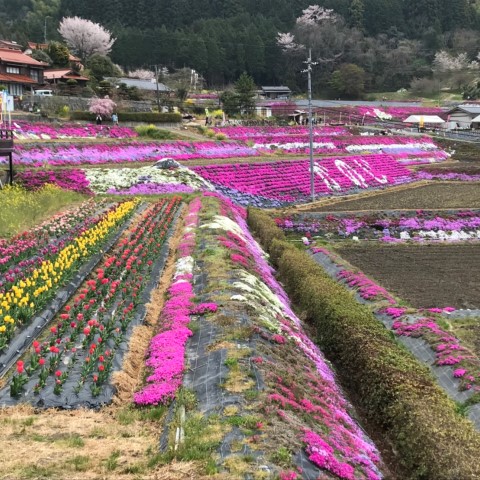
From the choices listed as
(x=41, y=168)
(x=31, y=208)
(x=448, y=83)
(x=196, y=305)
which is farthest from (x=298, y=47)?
(x=196, y=305)

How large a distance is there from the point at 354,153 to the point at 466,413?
47.1m

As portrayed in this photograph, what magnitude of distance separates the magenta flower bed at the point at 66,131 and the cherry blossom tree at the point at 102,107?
520 centimetres

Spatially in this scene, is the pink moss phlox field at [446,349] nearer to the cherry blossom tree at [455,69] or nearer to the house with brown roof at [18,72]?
the house with brown roof at [18,72]

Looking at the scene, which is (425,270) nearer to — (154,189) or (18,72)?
(154,189)

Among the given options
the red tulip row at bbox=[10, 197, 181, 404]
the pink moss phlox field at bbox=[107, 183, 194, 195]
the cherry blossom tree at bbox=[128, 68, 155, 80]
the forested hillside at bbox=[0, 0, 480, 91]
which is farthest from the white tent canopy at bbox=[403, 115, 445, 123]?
the red tulip row at bbox=[10, 197, 181, 404]

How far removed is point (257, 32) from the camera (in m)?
112

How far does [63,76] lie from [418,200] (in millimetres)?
46145

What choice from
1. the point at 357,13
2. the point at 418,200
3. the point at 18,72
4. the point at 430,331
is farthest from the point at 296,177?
the point at 357,13

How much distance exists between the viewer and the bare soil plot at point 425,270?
16391 mm

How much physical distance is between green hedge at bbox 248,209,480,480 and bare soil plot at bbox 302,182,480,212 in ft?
60.0

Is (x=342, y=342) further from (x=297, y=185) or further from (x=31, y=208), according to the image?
(x=297, y=185)

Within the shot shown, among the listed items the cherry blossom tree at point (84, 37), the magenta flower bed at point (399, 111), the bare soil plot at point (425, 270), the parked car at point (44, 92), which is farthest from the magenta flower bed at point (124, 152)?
the cherry blossom tree at point (84, 37)

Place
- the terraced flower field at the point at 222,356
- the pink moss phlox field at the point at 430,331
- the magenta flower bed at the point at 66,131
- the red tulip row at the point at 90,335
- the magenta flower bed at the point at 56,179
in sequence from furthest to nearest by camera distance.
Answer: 1. the magenta flower bed at the point at 66,131
2. the magenta flower bed at the point at 56,179
3. the pink moss phlox field at the point at 430,331
4. the red tulip row at the point at 90,335
5. the terraced flower field at the point at 222,356

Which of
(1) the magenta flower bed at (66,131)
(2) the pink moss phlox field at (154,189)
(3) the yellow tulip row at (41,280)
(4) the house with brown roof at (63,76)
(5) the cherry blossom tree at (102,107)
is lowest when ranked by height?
(3) the yellow tulip row at (41,280)
